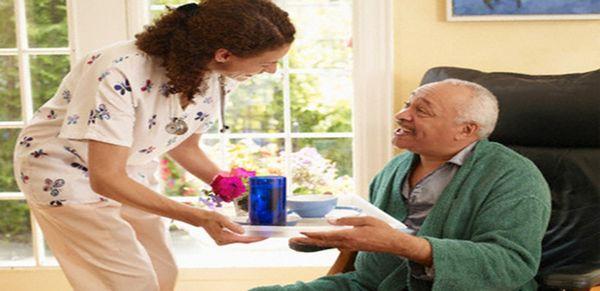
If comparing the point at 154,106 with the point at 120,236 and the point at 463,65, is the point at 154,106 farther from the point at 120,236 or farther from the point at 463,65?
the point at 463,65

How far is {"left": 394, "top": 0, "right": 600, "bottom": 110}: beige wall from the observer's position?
2.52m

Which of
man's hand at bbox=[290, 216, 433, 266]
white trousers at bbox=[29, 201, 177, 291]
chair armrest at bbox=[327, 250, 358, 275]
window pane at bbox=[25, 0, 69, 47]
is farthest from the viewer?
window pane at bbox=[25, 0, 69, 47]

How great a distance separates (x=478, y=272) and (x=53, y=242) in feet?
3.56

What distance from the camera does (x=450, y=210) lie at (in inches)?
66.7

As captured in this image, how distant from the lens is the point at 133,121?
1.61 metres

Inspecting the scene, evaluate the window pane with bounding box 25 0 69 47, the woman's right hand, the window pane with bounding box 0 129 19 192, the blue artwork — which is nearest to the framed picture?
the blue artwork

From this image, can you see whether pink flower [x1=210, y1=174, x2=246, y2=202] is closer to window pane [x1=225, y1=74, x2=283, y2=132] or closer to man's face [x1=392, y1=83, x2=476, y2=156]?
man's face [x1=392, y1=83, x2=476, y2=156]

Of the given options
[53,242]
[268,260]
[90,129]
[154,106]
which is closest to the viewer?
[90,129]

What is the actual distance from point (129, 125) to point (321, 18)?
1326mm

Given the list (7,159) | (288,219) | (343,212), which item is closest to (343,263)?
(343,212)

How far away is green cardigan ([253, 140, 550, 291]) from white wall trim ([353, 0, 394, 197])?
746mm

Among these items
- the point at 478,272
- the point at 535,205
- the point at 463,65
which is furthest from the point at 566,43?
the point at 478,272

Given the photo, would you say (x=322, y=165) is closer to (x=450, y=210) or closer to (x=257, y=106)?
(x=257, y=106)

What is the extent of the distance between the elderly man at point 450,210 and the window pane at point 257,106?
83 cm
